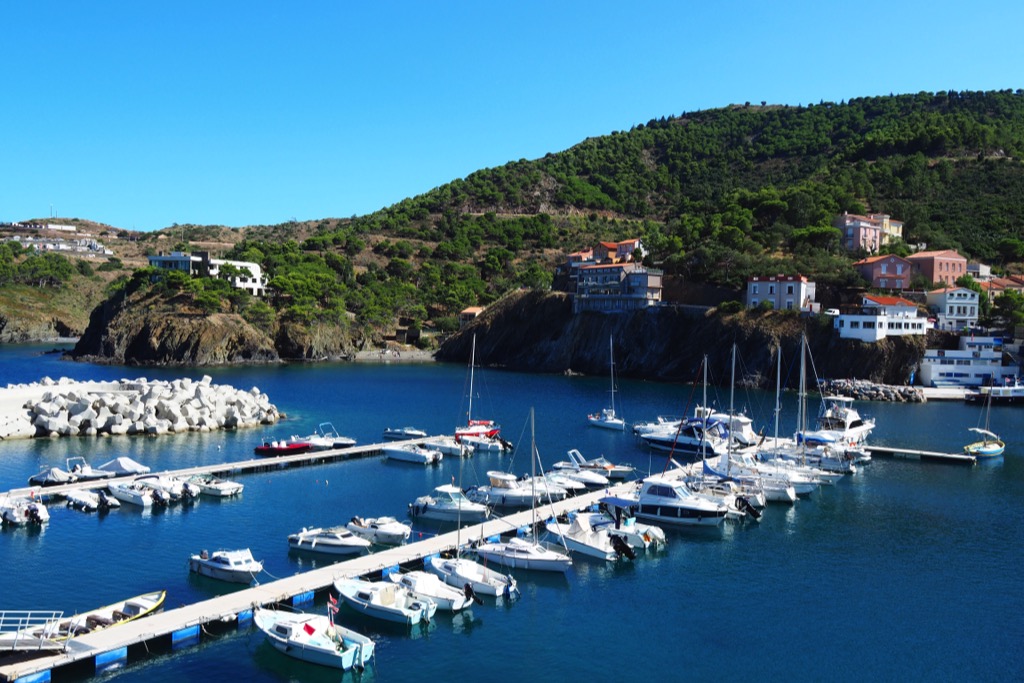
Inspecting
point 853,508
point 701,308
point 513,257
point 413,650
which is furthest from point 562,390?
point 513,257

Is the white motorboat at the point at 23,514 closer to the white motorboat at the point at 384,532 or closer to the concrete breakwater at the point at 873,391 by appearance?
the white motorboat at the point at 384,532

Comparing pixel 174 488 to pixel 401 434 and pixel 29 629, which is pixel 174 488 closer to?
pixel 29 629

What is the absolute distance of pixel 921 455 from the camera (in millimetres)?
54625

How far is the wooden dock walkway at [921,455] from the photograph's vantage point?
53219 millimetres

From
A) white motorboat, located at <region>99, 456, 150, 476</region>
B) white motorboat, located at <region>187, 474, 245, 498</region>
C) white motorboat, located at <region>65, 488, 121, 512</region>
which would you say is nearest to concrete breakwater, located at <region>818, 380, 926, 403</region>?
white motorboat, located at <region>187, 474, 245, 498</region>

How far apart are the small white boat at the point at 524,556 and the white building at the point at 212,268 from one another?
11126cm

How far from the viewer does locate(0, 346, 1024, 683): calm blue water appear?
78.4 ft

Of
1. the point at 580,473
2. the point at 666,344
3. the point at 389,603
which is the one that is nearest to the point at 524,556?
the point at 389,603

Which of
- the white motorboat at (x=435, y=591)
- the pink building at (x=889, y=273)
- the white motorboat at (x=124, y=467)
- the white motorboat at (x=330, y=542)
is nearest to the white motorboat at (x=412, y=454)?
the white motorboat at (x=124, y=467)

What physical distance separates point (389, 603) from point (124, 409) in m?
38.9

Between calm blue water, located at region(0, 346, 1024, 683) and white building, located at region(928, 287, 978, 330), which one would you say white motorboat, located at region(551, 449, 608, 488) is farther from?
white building, located at region(928, 287, 978, 330)

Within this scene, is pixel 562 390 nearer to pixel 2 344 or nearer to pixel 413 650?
pixel 413 650

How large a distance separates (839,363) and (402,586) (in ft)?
252

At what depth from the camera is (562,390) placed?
92.4 m
